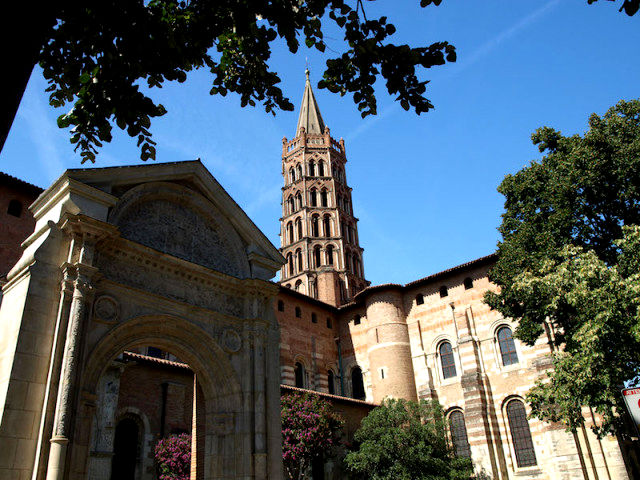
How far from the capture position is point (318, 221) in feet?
174

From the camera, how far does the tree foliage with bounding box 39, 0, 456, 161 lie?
19.2 ft

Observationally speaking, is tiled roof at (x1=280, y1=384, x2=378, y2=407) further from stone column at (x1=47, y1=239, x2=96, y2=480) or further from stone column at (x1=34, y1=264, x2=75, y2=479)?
stone column at (x1=34, y1=264, x2=75, y2=479)

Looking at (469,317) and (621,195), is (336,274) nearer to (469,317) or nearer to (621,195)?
(469,317)

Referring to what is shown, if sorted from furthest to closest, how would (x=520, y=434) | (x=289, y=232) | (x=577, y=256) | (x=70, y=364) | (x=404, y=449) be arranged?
(x=289, y=232)
(x=520, y=434)
(x=404, y=449)
(x=577, y=256)
(x=70, y=364)

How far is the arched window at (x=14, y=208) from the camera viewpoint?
68.2 feet

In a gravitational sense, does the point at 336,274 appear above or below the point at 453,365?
above

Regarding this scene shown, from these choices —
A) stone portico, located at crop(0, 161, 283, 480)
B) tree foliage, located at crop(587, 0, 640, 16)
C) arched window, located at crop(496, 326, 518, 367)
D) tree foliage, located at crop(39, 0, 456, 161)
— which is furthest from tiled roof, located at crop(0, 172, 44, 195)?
arched window, located at crop(496, 326, 518, 367)

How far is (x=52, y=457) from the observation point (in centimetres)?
965

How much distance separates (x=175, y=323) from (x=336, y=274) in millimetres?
35431

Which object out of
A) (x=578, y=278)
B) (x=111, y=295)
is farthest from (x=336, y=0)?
(x=578, y=278)

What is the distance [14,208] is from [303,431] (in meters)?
14.5

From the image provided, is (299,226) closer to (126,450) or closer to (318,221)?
(318,221)

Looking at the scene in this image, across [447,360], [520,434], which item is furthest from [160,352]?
[520,434]

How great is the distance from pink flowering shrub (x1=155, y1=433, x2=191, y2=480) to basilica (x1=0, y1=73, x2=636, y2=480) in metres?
1.02
